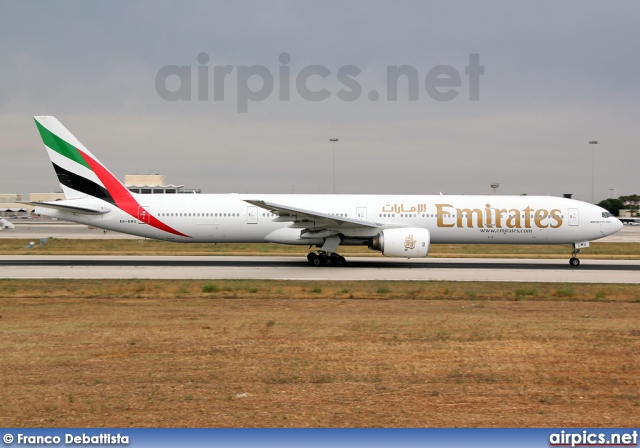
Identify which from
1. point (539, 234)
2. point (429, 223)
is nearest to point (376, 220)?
A: point (429, 223)

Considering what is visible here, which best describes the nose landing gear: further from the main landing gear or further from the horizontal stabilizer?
the horizontal stabilizer

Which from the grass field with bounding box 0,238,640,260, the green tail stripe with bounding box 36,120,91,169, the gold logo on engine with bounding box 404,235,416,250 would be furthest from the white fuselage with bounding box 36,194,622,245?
the grass field with bounding box 0,238,640,260

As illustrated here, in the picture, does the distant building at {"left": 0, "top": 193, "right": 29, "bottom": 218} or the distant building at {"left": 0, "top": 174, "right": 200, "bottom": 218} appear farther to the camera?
the distant building at {"left": 0, "top": 193, "right": 29, "bottom": 218}

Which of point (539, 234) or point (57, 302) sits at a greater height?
point (539, 234)

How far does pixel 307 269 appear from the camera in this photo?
2531cm

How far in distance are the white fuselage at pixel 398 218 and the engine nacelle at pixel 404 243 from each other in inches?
95.8

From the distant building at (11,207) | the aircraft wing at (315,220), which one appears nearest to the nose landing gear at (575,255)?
the aircraft wing at (315,220)

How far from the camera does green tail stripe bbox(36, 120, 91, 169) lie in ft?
94.2

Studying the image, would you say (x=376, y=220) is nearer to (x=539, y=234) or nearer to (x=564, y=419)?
(x=539, y=234)

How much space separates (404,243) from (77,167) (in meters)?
16.0

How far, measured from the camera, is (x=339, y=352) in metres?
10.1

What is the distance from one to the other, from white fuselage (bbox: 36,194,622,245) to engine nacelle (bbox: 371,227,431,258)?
2.43 m

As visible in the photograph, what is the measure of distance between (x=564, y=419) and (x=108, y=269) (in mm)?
20833

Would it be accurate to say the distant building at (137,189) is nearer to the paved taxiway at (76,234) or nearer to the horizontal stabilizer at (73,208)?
the paved taxiway at (76,234)
